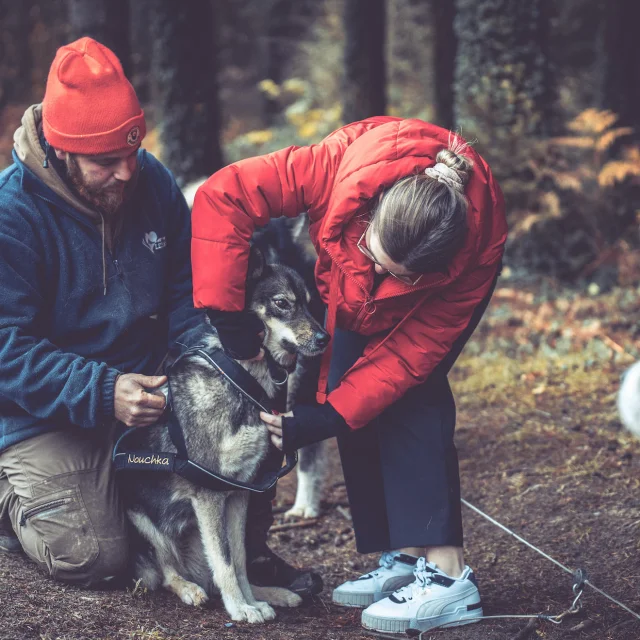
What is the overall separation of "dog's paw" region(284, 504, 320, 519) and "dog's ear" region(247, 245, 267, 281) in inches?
63.8

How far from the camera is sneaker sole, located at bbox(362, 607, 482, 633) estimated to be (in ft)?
9.61

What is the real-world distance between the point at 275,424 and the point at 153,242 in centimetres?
92

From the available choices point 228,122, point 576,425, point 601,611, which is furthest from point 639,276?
point 228,122

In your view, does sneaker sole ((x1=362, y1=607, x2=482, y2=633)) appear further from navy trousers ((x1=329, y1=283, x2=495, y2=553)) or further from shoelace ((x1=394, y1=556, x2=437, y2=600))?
navy trousers ((x1=329, y1=283, x2=495, y2=553))

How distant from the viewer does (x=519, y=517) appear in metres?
3.99

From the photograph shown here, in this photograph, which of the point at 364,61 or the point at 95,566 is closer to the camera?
the point at 95,566

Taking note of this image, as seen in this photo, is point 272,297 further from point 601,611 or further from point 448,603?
point 601,611

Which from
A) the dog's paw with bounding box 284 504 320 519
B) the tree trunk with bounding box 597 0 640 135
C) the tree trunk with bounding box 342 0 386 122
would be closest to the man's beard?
the dog's paw with bounding box 284 504 320 519

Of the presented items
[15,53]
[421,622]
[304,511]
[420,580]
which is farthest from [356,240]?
Answer: [15,53]

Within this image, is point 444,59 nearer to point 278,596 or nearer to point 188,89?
point 188,89

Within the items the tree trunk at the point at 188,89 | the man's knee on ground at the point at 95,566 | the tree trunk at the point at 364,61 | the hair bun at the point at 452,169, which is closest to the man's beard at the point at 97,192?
the hair bun at the point at 452,169

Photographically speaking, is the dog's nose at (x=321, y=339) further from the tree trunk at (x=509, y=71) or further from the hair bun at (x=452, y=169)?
the tree trunk at (x=509, y=71)

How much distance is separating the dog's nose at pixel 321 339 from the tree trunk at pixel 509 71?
5398 millimetres

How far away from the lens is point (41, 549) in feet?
10.1
